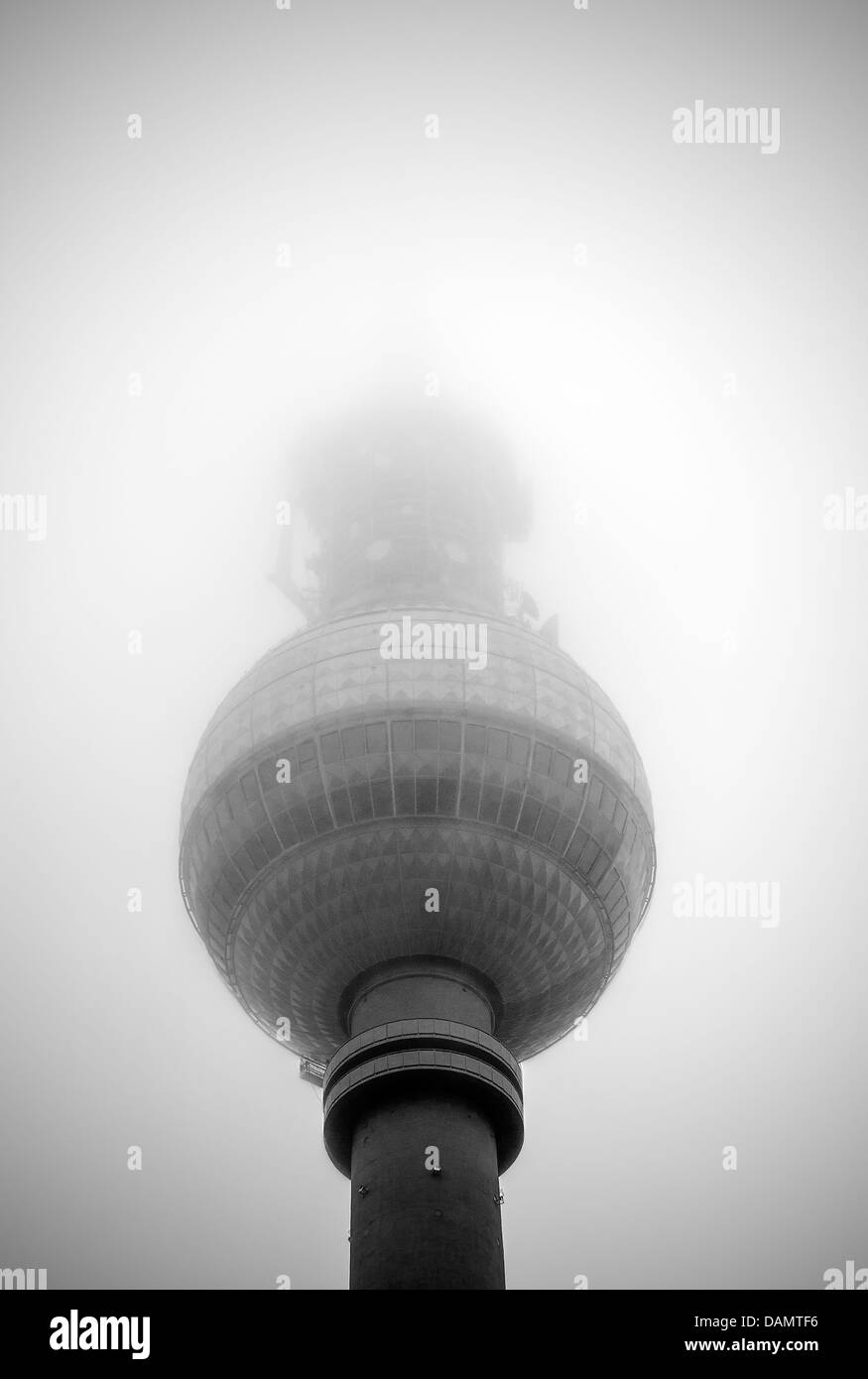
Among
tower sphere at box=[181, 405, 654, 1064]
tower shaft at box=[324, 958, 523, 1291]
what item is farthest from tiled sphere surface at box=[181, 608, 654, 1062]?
tower shaft at box=[324, 958, 523, 1291]

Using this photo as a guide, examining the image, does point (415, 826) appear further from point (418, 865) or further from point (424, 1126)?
point (424, 1126)

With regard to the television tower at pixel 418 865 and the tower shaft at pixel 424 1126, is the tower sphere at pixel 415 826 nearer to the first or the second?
the television tower at pixel 418 865

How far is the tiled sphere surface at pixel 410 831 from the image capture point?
1345 inches

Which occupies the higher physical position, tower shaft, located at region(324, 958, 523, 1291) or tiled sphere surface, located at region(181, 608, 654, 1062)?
tiled sphere surface, located at region(181, 608, 654, 1062)

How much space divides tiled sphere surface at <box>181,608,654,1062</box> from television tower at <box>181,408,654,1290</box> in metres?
0.07

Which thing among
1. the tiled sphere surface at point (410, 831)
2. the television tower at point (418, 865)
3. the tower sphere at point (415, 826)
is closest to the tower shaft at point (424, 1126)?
the television tower at point (418, 865)

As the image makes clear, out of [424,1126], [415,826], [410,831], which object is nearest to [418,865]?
[410,831]

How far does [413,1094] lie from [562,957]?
7.47 metres

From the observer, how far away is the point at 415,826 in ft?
112

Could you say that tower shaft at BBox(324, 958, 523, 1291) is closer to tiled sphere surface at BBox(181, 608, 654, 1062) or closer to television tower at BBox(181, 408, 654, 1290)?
television tower at BBox(181, 408, 654, 1290)

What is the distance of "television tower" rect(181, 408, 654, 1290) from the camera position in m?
31.6

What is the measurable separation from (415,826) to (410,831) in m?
0.22

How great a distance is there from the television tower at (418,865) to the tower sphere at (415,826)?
8cm
